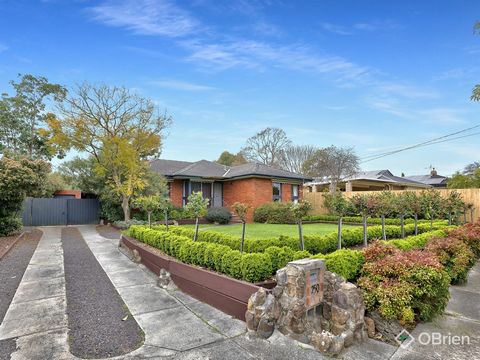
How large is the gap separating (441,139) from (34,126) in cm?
3705

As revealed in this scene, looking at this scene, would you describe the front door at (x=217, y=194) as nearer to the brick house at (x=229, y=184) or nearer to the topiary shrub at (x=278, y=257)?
the brick house at (x=229, y=184)

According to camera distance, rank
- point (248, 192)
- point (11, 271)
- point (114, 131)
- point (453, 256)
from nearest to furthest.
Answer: point (453, 256), point (11, 271), point (114, 131), point (248, 192)

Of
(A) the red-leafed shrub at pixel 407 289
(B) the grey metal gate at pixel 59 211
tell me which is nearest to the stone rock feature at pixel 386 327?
(A) the red-leafed shrub at pixel 407 289

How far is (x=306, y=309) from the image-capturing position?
3.76 m

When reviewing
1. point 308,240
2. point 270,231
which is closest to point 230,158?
point 270,231

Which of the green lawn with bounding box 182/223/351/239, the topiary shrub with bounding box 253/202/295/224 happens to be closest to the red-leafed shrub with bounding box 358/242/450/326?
the green lawn with bounding box 182/223/351/239

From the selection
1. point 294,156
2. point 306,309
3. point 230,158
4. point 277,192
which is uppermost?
point 230,158

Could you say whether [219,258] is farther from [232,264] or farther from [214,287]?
[214,287]

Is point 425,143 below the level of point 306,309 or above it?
above

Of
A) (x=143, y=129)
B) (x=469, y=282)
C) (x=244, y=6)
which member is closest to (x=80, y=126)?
(x=143, y=129)

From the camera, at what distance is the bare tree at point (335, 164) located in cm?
2849

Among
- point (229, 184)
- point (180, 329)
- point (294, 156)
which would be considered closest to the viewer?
point (180, 329)

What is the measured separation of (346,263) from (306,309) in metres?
1.26

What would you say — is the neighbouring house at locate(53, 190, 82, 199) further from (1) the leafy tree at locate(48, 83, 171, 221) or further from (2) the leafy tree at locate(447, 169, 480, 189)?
(2) the leafy tree at locate(447, 169, 480, 189)
